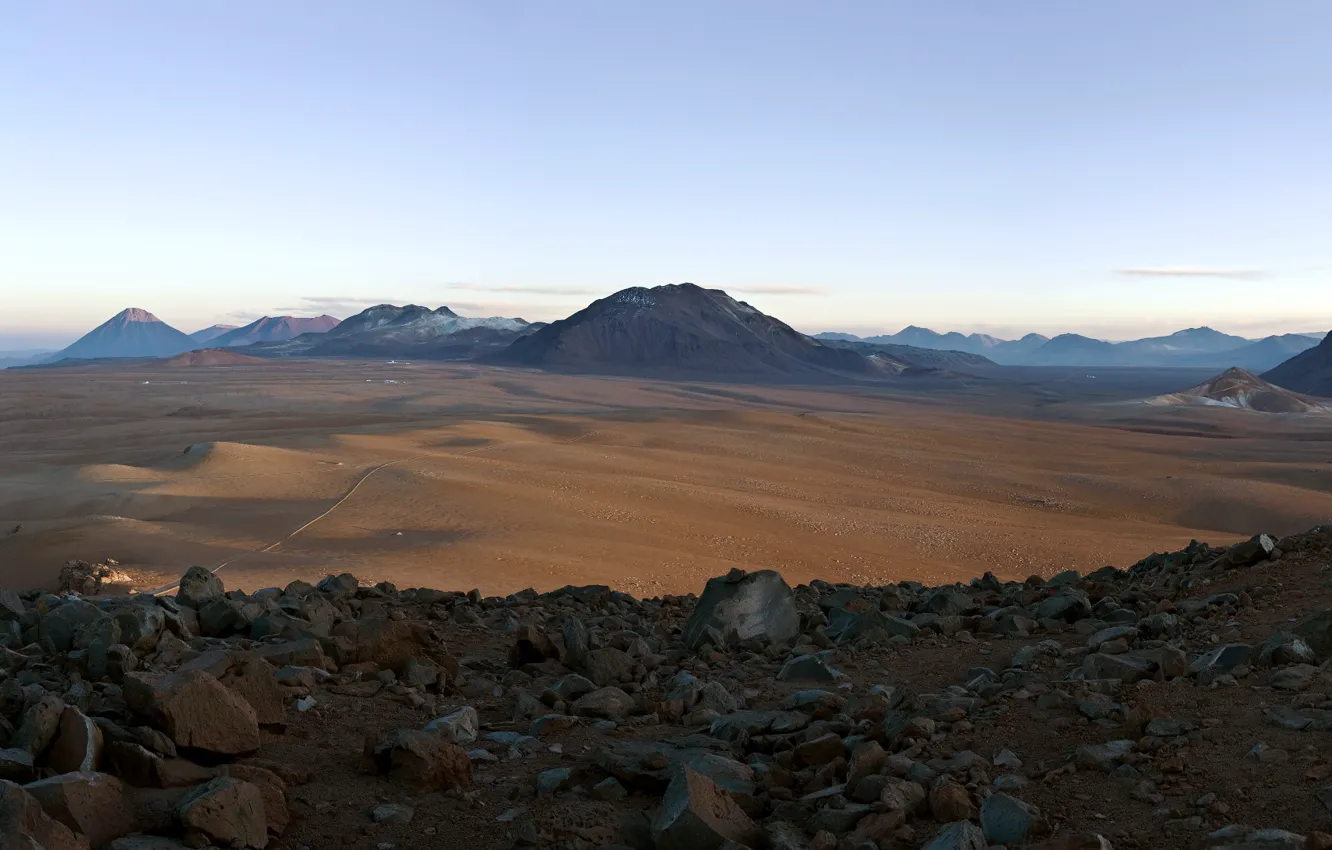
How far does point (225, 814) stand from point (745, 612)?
4.85 meters

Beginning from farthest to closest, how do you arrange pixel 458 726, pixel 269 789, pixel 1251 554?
pixel 1251 554, pixel 458 726, pixel 269 789

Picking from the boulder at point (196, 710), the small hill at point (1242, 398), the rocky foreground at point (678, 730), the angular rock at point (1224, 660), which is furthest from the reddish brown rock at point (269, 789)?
the small hill at point (1242, 398)

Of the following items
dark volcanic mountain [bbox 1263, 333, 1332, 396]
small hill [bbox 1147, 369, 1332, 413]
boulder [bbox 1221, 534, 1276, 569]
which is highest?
dark volcanic mountain [bbox 1263, 333, 1332, 396]

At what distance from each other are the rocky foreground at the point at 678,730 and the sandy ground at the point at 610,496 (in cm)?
993

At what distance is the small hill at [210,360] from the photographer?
176m

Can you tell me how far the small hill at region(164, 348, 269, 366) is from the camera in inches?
6909

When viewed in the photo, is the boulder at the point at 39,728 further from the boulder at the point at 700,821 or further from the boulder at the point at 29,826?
the boulder at the point at 700,821

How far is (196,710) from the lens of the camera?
14.5 feet

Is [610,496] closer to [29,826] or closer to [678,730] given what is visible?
[678,730]

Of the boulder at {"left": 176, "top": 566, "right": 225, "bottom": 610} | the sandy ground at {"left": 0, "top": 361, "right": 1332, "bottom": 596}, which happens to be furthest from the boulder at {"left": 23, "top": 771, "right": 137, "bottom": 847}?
the sandy ground at {"left": 0, "top": 361, "right": 1332, "bottom": 596}

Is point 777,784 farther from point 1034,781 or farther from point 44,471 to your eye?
point 44,471

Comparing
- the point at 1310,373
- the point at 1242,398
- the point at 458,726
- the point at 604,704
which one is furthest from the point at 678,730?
the point at 1310,373

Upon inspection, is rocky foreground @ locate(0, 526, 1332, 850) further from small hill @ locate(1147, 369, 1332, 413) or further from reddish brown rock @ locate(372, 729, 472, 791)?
small hill @ locate(1147, 369, 1332, 413)

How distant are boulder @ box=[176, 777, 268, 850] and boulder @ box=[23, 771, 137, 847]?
0.70ft
